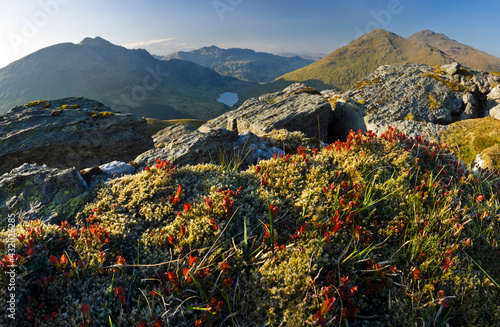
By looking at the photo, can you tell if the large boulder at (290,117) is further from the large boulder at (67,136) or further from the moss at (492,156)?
the large boulder at (67,136)

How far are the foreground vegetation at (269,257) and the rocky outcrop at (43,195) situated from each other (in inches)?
20.2

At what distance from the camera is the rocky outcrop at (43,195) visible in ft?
19.1

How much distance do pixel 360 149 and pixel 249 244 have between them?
15.2 ft

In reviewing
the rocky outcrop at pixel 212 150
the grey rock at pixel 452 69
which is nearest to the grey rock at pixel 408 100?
the grey rock at pixel 452 69

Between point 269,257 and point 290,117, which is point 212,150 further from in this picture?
point 290,117

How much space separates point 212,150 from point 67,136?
18146mm

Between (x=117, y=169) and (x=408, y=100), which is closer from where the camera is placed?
(x=117, y=169)

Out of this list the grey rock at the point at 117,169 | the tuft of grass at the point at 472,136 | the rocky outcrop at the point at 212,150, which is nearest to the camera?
the grey rock at the point at 117,169

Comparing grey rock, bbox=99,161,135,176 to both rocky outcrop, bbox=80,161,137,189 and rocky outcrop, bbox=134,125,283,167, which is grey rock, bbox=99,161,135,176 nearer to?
rocky outcrop, bbox=80,161,137,189

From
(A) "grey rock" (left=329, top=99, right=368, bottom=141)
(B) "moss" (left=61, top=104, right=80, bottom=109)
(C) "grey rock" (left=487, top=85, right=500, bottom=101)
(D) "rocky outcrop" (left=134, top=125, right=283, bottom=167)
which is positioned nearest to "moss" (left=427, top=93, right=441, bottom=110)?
(C) "grey rock" (left=487, top=85, right=500, bottom=101)

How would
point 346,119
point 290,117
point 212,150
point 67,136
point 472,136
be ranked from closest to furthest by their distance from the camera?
point 212,150
point 472,136
point 290,117
point 346,119
point 67,136

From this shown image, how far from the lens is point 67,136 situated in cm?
2067

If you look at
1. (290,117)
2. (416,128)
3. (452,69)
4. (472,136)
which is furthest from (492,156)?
(452,69)

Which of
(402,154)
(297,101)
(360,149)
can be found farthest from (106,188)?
(297,101)
